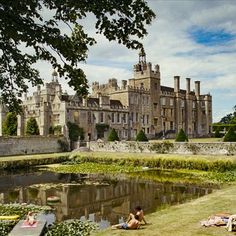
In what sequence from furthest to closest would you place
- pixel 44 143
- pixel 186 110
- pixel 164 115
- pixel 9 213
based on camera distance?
pixel 186 110 → pixel 164 115 → pixel 44 143 → pixel 9 213

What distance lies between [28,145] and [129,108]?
1710cm

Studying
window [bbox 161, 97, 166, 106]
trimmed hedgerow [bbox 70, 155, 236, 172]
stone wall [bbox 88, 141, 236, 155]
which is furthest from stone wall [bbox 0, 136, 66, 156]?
window [bbox 161, 97, 166, 106]

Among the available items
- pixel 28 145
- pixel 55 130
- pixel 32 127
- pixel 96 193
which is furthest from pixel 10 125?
pixel 96 193

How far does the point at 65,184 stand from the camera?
22.6 m

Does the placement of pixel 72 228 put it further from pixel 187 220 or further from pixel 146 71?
pixel 146 71

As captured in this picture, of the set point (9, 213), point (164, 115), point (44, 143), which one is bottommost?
point (9, 213)

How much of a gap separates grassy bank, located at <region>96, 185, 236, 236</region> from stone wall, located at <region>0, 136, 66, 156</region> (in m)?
25.5

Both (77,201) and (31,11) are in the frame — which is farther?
(77,201)

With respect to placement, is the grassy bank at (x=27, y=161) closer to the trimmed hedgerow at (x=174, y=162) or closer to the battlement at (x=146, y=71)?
the trimmed hedgerow at (x=174, y=162)

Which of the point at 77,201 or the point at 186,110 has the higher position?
the point at 186,110

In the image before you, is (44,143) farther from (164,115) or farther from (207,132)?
(207,132)

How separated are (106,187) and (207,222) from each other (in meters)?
11.2

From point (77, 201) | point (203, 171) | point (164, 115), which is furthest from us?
point (164, 115)

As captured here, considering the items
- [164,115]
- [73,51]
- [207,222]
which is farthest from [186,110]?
[73,51]
